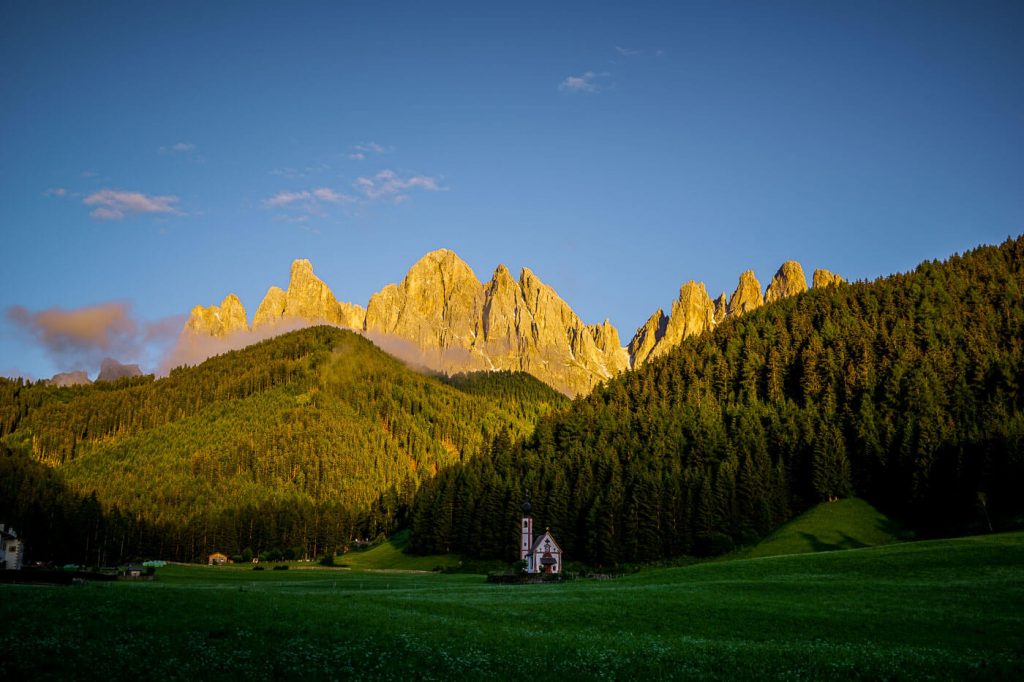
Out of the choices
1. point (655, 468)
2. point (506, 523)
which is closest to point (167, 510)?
point (506, 523)

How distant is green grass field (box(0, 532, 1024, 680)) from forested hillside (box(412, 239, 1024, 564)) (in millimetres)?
54027

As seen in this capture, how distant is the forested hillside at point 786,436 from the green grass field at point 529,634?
5403 centimetres

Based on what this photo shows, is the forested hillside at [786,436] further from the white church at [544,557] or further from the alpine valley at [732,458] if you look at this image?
the white church at [544,557]

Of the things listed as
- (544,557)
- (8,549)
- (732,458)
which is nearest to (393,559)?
(544,557)

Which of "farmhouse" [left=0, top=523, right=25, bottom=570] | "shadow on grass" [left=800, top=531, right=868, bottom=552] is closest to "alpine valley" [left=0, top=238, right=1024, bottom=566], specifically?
"shadow on grass" [left=800, top=531, right=868, bottom=552]

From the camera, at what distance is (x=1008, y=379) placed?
11169cm

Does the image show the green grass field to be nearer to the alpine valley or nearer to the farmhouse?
the alpine valley

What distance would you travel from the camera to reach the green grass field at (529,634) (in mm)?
24109

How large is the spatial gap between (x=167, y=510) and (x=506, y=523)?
104 m

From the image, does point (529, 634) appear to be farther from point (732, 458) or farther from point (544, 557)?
point (732, 458)

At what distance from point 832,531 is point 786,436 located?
1165 inches

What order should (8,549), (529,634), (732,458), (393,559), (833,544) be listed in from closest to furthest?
(529,634), (833,544), (8,549), (732,458), (393,559)

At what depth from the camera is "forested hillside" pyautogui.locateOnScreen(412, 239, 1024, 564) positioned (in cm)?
9975

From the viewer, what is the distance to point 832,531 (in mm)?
91375
